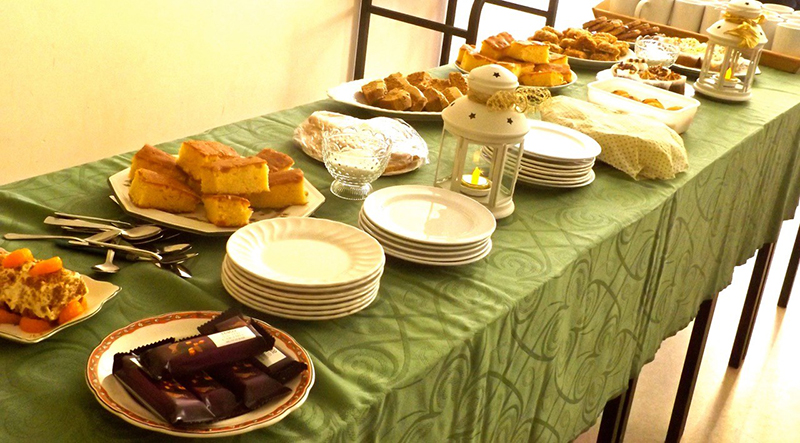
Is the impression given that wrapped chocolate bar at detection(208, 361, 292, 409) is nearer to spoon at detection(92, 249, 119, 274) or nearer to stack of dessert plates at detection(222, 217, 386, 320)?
stack of dessert plates at detection(222, 217, 386, 320)

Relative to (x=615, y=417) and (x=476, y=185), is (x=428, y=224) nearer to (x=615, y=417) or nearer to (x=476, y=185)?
(x=476, y=185)

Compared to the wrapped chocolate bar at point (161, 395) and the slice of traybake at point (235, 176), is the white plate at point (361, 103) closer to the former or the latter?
the slice of traybake at point (235, 176)

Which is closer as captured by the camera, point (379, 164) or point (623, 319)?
point (379, 164)

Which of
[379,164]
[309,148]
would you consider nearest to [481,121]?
[379,164]

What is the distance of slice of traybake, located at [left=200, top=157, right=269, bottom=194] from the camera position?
40.3 inches

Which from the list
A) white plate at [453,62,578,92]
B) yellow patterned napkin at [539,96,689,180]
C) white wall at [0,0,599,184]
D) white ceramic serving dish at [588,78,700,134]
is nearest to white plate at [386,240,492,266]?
yellow patterned napkin at [539,96,689,180]

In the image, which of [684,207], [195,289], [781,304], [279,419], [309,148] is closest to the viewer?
[279,419]

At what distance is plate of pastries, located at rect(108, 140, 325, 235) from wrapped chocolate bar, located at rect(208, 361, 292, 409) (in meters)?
0.30

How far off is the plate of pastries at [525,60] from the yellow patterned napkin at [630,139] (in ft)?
0.77

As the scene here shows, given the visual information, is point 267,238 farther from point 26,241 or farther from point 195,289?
point 26,241

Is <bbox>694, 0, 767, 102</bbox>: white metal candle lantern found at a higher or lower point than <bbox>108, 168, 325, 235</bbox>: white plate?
higher

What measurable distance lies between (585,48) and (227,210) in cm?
139

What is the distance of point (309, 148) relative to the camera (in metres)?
1.33

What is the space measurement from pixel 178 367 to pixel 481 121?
23.3 inches
